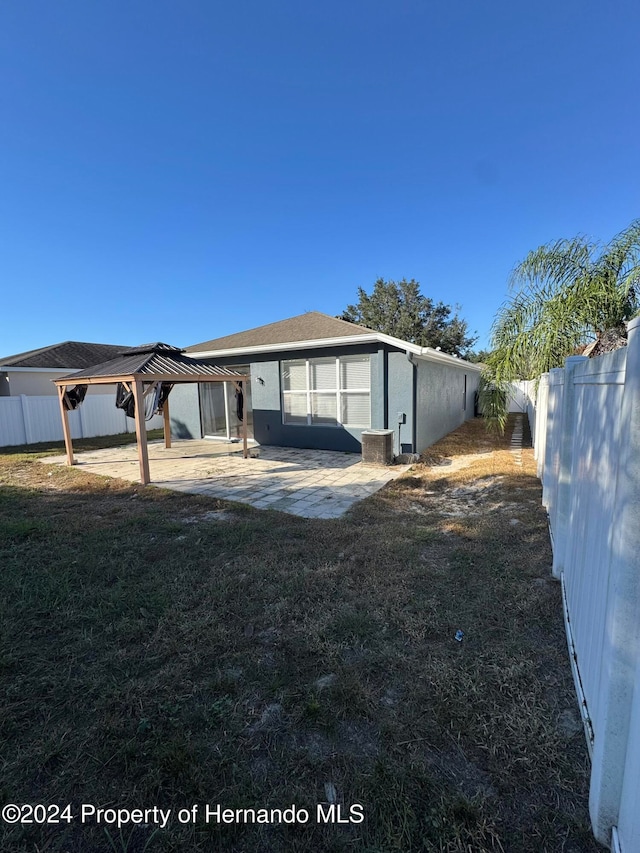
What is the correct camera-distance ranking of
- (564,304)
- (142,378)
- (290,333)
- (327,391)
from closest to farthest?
(564,304)
(142,378)
(327,391)
(290,333)

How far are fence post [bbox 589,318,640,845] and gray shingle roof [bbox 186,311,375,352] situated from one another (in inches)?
303

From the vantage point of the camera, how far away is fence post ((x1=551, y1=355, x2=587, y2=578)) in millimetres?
2820

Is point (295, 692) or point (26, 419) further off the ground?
point (26, 419)

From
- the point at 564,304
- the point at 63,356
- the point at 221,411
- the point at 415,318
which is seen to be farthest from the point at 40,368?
the point at 415,318

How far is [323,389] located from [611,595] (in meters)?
8.73

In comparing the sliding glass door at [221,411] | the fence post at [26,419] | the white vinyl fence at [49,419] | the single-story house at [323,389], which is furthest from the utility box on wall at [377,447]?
the fence post at [26,419]

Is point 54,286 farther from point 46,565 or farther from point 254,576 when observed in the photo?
point 254,576

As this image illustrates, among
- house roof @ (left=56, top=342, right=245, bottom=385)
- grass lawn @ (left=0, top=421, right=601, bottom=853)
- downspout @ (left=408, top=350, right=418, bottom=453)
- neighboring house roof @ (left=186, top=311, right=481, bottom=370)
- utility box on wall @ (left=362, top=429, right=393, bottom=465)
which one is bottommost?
grass lawn @ (left=0, top=421, right=601, bottom=853)

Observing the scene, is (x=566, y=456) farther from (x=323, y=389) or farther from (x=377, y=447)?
(x=323, y=389)

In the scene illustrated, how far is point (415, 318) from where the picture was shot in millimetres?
31391

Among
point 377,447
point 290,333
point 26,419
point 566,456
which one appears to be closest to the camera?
point 566,456

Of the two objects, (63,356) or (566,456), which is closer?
(566,456)

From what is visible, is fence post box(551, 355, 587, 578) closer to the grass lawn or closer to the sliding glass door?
the grass lawn

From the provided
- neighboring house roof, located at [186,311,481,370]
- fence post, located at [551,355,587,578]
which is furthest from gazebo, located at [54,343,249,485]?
fence post, located at [551,355,587,578]
